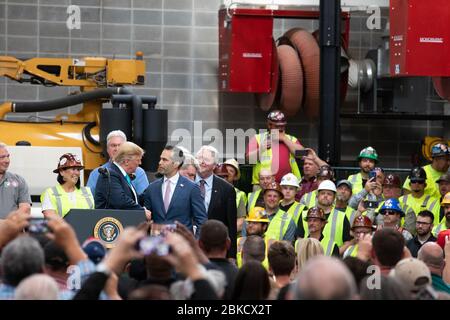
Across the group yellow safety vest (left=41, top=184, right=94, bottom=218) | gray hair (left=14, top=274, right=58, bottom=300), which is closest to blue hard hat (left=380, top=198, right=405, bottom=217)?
yellow safety vest (left=41, top=184, right=94, bottom=218)

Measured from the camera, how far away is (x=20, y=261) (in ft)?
19.8

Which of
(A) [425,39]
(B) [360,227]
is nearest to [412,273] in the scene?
(B) [360,227]

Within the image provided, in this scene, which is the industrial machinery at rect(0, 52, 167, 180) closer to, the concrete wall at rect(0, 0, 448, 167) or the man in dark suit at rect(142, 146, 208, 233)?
the man in dark suit at rect(142, 146, 208, 233)

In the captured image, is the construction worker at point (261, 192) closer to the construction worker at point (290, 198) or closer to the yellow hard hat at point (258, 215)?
the construction worker at point (290, 198)

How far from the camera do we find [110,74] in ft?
49.8

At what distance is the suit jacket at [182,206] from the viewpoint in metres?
11.2

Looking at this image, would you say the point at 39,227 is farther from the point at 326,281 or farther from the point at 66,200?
the point at 66,200

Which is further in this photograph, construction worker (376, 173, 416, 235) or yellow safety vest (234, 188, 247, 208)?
yellow safety vest (234, 188, 247, 208)

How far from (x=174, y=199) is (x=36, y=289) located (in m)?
5.65

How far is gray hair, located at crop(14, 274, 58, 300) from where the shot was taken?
18.4 feet

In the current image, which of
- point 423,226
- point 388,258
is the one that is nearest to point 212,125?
point 423,226

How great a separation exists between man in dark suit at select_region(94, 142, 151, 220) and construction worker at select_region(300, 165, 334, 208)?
3.04m

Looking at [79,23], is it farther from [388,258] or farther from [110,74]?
[388,258]

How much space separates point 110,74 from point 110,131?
1578 millimetres
